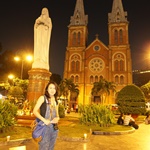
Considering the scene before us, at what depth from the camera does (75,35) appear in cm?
4909

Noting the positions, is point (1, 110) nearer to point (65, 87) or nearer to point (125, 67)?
point (65, 87)

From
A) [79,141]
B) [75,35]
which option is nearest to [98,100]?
[75,35]

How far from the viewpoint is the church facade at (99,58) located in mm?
42531

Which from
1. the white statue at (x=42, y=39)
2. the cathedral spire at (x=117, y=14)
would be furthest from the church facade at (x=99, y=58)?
the white statue at (x=42, y=39)

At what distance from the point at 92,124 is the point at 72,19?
1824 inches

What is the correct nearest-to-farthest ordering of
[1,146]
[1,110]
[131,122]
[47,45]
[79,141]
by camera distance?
1. [1,146]
2. [79,141]
3. [1,110]
4. [131,122]
5. [47,45]

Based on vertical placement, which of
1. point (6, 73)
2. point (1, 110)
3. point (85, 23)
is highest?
point (85, 23)

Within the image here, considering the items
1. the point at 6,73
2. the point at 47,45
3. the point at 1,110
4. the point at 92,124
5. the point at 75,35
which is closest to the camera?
the point at 1,110

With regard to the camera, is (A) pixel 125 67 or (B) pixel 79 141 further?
(A) pixel 125 67

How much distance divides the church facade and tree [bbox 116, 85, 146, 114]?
2444 centimetres

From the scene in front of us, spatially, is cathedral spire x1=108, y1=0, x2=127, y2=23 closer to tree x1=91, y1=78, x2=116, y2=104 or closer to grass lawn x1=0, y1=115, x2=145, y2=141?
tree x1=91, y1=78, x2=116, y2=104

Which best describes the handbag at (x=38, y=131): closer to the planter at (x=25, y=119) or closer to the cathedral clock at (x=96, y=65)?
the planter at (x=25, y=119)

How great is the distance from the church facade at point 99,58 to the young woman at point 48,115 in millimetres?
38582

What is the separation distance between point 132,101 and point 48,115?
14400 millimetres
